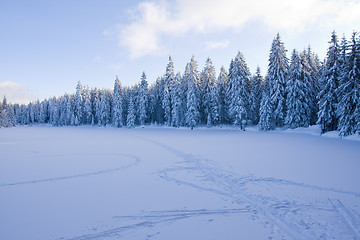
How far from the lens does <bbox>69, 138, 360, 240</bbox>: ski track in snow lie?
3980 millimetres

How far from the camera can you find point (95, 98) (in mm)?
74688

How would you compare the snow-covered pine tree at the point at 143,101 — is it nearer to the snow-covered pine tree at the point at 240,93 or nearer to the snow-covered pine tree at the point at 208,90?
the snow-covered pine tree at the point at 208,90

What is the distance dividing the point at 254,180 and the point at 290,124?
29.4m

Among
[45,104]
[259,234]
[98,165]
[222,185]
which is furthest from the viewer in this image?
[45,104]

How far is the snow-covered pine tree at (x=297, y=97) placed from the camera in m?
30.7

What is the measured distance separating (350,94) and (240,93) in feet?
56.7

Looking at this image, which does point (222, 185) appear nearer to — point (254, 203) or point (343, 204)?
point (254, 203)

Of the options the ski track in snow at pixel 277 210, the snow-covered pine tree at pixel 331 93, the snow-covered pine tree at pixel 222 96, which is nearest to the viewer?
the ski track in snow at pixel 277 210

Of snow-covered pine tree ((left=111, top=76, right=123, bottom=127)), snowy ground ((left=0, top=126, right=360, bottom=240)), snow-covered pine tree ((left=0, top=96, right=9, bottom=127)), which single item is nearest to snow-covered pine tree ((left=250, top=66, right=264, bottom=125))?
snowy ground ((left=0, top=126, right=360, bottom=240))

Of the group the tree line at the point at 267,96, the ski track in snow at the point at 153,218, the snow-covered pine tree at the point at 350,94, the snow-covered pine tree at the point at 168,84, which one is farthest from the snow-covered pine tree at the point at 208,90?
the ski track in snow at the point at 153,218

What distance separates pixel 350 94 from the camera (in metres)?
21.5

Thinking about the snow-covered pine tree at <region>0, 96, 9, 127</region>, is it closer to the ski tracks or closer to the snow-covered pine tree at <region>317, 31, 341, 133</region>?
the ski tracks

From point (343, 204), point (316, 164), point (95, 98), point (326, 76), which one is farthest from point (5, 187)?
point (95, 98)

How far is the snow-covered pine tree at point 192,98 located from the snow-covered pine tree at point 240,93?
9.19 meters
